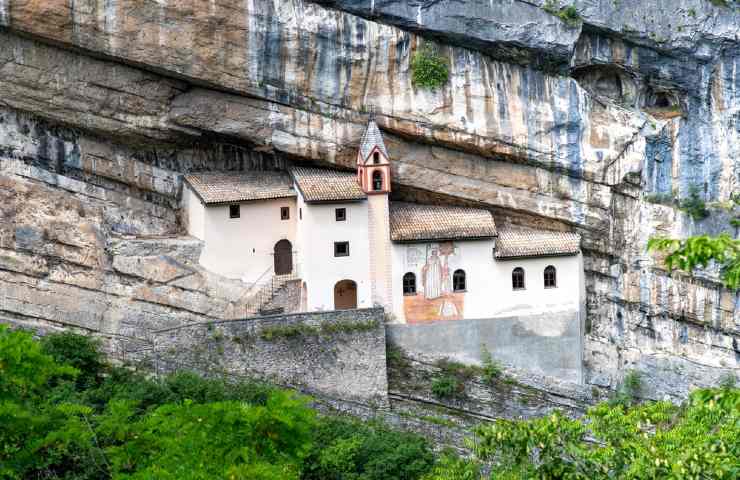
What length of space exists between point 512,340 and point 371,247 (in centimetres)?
589

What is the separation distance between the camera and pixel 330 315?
3775cm

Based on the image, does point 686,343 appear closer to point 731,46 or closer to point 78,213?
point 731,46

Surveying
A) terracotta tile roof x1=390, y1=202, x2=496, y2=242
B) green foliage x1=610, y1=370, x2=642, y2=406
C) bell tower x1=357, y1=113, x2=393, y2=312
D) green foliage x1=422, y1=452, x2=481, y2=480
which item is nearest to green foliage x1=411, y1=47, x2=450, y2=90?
bell tower x1=357, y1=113, x2=393, y2=312

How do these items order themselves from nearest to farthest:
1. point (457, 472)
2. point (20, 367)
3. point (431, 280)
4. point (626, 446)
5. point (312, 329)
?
point (626, 446)
point (20, 367)
point (457, 472)
point (312, 329)
point (431, 280)

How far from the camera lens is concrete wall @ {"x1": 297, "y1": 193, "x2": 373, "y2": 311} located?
3909cm

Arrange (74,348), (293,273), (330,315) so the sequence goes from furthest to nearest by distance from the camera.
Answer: (293,273)
(330,315)
(74,348)

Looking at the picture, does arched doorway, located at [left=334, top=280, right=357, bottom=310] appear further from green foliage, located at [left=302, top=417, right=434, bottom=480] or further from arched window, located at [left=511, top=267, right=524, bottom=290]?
green foliage, located at [left=302, top=417, right=434, bottom=480]

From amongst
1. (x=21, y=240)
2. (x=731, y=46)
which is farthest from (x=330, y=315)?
(x=731, y=46)

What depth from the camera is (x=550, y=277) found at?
40.8 meters

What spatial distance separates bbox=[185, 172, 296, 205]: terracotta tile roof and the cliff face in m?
0.64

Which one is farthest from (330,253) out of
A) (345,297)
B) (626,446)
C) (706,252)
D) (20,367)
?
(706,252)

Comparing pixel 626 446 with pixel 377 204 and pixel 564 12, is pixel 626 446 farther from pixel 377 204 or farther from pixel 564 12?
pixel 564 12

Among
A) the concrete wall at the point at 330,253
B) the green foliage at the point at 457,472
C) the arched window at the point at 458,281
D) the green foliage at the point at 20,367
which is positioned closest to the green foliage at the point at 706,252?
the green foliage at the point at 457,472

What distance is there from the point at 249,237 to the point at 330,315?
421cm
